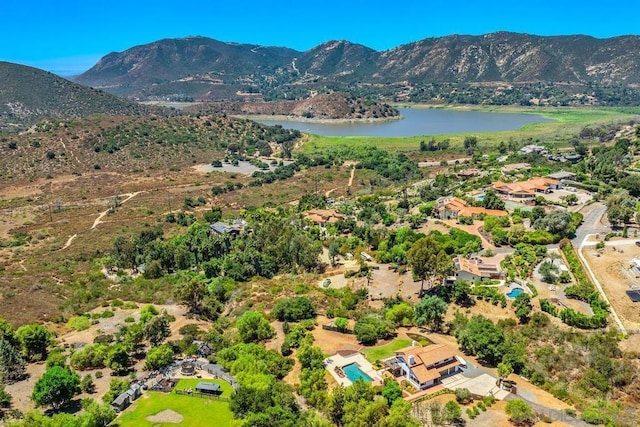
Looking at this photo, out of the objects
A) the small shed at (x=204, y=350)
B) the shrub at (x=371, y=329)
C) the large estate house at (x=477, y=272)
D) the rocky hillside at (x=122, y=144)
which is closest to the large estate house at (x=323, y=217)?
the large estate house at (x=477, y=272)

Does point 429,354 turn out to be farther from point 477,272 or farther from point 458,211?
point 458,211

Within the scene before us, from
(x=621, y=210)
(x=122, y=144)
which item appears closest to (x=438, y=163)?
(x=621, y=210)

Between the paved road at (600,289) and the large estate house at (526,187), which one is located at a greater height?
the large estate house at (526,187)

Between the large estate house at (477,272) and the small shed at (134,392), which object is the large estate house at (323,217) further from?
the small shed at (134,392)

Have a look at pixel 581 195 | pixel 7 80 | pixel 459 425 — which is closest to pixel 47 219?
pixel 459 425

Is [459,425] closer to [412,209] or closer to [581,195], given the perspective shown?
[412,209]

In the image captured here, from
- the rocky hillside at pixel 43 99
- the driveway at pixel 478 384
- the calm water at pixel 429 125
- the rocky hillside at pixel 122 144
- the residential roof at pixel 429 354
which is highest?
the rocky hillside at pixel 43 99
